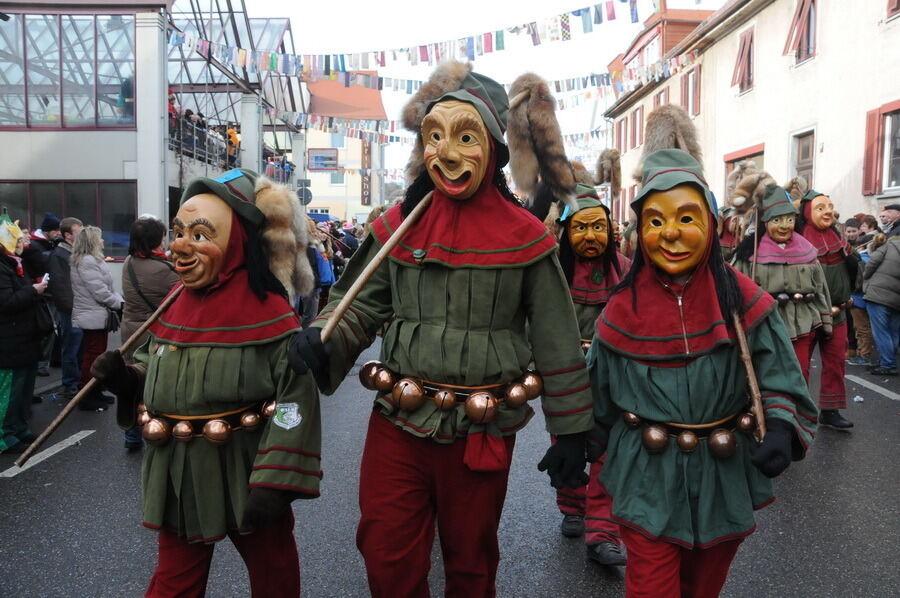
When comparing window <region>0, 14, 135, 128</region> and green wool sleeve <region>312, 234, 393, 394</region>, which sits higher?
window <region>0, 14, 135, 128</region>

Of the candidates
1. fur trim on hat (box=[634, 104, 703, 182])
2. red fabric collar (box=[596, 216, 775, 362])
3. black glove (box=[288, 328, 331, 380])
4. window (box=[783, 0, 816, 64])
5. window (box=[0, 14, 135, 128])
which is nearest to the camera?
black glove (box=[288, 328, 331, 380])

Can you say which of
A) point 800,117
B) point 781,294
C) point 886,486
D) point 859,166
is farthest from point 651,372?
point 800,117

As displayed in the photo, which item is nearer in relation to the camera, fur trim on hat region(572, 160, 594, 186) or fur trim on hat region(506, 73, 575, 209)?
fur trim on hat region(506, 73, 575, 209)

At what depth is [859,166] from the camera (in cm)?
Result: 1358

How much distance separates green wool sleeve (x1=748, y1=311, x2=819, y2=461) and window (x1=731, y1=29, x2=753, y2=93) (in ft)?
57.9

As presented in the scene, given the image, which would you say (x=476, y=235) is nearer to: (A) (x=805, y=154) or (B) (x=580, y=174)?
(B) (x=580, y=174)

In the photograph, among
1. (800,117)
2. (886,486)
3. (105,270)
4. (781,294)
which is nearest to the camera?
(886,486)

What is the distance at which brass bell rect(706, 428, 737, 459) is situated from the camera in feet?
8.05

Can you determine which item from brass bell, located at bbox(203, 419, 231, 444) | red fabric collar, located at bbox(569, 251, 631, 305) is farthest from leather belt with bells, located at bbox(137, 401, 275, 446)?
red fabric collar, located at bbox(569, 251, 631, 305)

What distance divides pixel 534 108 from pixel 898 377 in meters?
7.54

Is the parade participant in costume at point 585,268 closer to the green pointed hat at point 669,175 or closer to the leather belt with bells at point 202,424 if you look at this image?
the green pointed hat at point 669,175

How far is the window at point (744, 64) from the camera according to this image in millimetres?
18163

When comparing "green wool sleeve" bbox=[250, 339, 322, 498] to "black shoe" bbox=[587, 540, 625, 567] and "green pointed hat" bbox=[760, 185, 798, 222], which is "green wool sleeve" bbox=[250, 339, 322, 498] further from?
"green pointed hat" bbox=[760, 185, 798, 222]

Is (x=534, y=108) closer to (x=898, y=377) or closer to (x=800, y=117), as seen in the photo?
(x=898, y=377)
